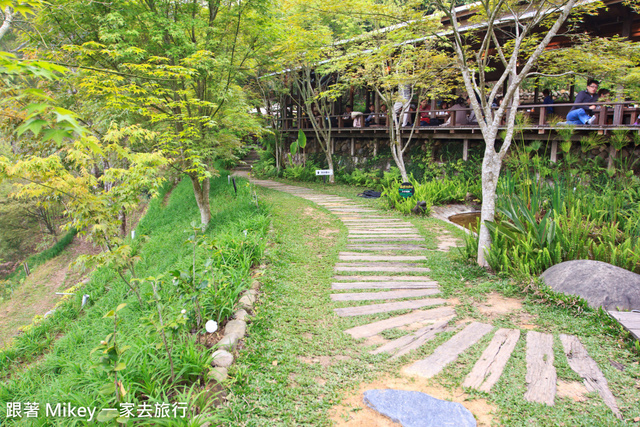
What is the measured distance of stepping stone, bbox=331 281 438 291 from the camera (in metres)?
4.53

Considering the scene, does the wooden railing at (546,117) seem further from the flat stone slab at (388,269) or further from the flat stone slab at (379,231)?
the flat stone slab at (388,269)

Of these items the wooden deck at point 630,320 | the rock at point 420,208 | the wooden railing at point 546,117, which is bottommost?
the wooden deck at point 630,320

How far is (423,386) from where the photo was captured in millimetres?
2695

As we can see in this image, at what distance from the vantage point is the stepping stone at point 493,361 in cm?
271

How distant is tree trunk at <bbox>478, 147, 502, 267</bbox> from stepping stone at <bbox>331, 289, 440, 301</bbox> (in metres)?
1.03

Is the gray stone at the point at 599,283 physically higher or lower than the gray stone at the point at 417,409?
higher

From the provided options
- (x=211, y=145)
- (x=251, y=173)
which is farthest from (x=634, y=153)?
(x=251, y=173)

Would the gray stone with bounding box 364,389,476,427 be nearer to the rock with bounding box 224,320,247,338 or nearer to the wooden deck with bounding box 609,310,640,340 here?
the rock with bounding box 224,320,247,338

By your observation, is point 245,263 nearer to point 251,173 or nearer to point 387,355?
point 387,355

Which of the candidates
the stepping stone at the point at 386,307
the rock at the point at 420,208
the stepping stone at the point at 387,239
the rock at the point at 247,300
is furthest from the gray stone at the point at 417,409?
the rock at the point at 420,208

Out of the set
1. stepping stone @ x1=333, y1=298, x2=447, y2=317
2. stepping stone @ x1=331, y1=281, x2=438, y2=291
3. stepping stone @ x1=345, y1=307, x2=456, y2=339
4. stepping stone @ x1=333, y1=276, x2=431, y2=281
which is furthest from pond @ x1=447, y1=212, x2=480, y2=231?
stepping stone @ x1=345, y1=307, x2=456, y2=339

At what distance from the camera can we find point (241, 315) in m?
3.58

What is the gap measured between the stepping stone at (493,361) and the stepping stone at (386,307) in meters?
0.81

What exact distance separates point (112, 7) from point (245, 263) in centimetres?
529
